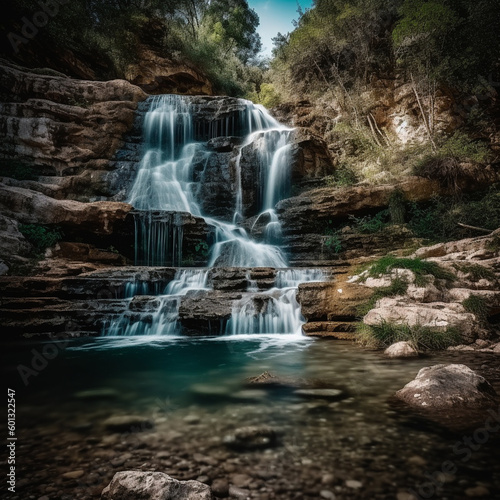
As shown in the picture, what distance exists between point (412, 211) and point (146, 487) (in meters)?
12.9

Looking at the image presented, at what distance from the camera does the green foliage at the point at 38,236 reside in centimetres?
973

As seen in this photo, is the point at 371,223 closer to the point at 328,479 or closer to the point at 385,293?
the point at 385,293

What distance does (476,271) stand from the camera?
20.6 feet

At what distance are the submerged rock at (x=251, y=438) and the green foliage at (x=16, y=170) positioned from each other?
46.5 ft

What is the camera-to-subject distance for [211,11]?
2942cm

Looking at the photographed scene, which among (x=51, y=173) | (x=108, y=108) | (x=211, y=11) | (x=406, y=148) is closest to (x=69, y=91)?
(x=108, y=108)

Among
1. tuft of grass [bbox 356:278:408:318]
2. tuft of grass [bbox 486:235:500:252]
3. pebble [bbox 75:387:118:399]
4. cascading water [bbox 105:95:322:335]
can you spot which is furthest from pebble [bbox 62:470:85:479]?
tuft of grass [bbox 486:235:500:252]

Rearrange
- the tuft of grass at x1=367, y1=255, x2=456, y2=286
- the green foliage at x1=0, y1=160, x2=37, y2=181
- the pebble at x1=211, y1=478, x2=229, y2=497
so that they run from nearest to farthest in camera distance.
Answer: the pebble at x1=211, y1=478, x2=229, y2=497 → the tuft of grass at x1=367, y1=255, x2=456, y2=286 → the green foliage at x1=0, y1=160, x2=37, y2=181

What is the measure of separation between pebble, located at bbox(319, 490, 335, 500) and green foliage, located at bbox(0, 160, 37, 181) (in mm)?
14890

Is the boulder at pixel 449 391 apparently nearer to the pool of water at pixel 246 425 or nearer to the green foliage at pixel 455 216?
the pool of water at pixel 246 425

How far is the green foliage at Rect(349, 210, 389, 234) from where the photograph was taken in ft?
38.5

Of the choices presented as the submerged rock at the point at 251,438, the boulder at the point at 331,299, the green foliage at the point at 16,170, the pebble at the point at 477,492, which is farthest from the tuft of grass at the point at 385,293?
the green foliage at the point at 16,170

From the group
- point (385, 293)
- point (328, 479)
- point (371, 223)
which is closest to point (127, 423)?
point (328, 479)

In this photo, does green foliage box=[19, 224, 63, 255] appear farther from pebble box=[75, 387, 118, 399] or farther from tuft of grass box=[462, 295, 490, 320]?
tuft of grass box=[462, 295, 490, 320]
